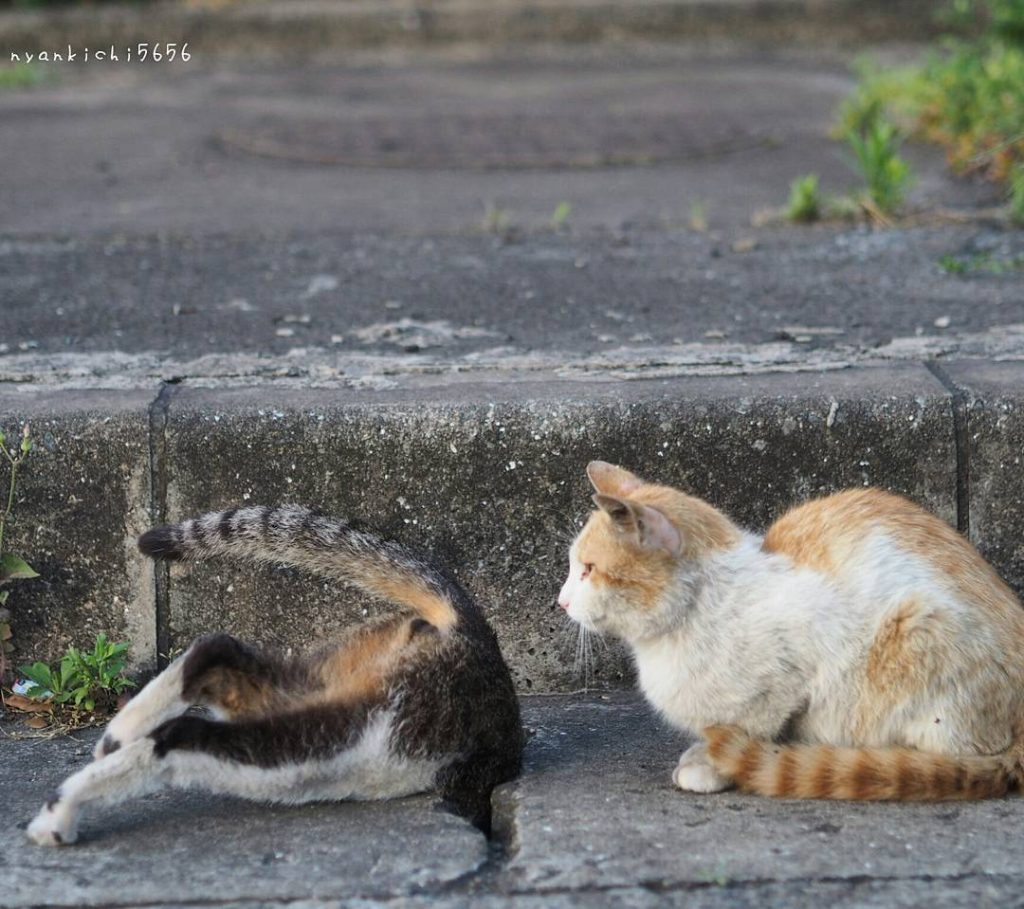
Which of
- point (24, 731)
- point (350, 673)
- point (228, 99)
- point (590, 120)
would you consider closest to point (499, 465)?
point (350, 673)

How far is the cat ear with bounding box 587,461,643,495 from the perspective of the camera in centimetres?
283

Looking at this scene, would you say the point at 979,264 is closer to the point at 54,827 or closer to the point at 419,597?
the point at 419,597

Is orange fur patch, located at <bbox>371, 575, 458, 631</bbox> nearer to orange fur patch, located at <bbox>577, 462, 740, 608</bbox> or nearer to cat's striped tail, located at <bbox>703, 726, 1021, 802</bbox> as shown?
orange fur patch, located at <bbox>577, 462, 740, 608</bbox>

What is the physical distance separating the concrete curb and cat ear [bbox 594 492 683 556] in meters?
7.65

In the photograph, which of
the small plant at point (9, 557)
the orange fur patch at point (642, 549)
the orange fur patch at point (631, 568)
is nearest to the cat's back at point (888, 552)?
the orange fur patch at point (642, 549)

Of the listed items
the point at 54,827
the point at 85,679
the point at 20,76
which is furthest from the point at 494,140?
the point at 54,827

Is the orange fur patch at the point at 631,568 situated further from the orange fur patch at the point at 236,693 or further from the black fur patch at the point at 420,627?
the orange fur patch at the point at 236,693

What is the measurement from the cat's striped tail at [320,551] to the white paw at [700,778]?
0.51 meters

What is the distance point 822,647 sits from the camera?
2.63 m

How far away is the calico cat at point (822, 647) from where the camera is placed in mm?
2580

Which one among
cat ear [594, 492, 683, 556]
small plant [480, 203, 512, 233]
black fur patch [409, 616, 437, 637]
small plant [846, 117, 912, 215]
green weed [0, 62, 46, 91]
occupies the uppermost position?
green weed [0, 62, 46, 91]
